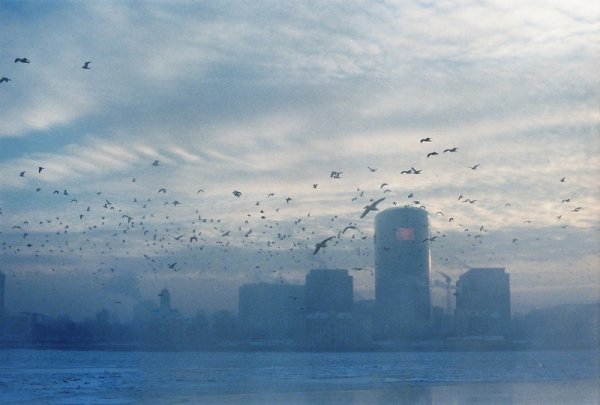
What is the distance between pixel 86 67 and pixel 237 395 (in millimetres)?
22936

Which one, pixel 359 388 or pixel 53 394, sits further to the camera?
pixel 359 388

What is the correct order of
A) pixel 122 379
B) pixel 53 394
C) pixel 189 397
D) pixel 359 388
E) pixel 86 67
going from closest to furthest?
1. pixel 86 67
2. pixel 189 397
3. pixel 53 394
4. pixel 359 388
5. pixel 122 379

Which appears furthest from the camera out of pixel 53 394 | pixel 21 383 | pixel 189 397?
pixel 21 383

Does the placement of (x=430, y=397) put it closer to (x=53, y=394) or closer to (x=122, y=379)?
(x=53, y=394)

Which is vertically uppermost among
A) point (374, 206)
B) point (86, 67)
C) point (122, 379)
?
point (86, 67)

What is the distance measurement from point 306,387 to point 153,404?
15.6m

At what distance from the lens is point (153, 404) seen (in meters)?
46.6

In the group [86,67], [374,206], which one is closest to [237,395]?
[374,206]

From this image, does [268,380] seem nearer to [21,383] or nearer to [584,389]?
[21,383]

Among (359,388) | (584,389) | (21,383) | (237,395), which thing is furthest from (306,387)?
(21,383)

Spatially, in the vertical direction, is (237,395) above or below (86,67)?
below

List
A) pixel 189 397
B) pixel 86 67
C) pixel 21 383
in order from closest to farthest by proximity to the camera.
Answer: pixel 86 67, pixel 189 397, pixel 21 383

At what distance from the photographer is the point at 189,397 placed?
50812 millimetres

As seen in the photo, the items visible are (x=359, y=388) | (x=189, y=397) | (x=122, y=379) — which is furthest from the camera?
(x=122, y=379)
